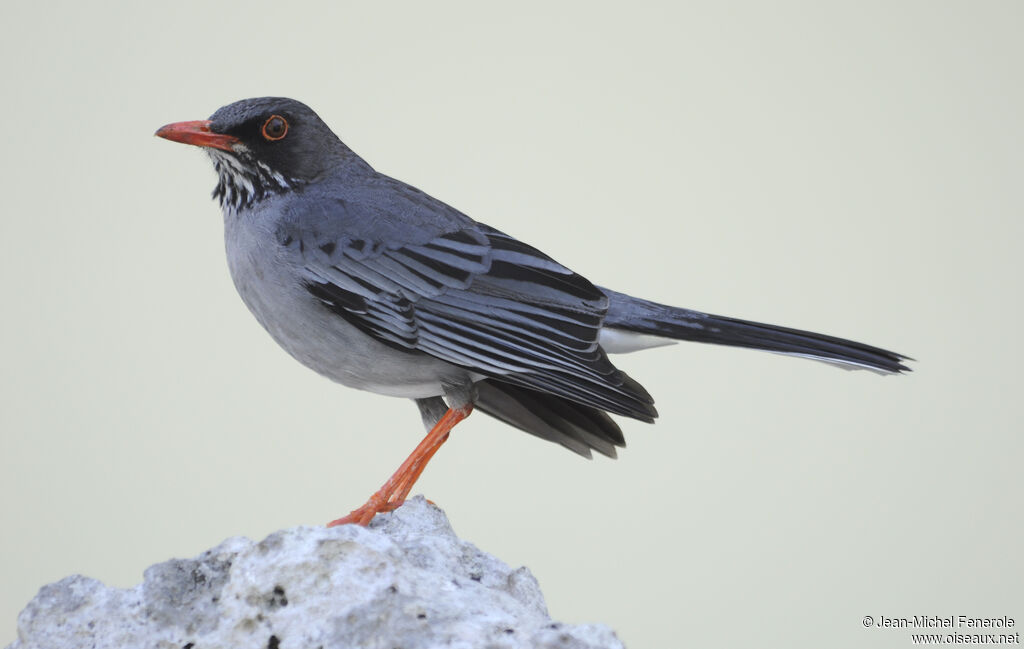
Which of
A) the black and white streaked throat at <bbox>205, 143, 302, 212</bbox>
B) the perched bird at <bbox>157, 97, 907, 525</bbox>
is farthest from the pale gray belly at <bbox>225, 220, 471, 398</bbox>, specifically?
the black and white streaked throat at <bbox>205, 143, 302, 212</bbox>

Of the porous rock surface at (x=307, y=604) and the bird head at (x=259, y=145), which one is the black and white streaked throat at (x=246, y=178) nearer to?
the bird head at (x=259, y=145)

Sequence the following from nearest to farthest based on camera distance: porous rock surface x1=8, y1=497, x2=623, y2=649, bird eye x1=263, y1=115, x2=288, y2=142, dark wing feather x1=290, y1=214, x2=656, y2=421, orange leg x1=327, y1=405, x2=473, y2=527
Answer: porous rock surface x1=8, y1=497, x2=623, y2=649 < dark wing feather x1=290, y1=214, x2=656, y2=421 < orange leg x1=327, y1=405, x2=473, y2=527 < bird eye x1=263, y1=115, x2=288, y2=142

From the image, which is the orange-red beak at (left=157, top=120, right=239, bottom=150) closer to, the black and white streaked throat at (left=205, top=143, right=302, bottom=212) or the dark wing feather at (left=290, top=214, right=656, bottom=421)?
the black and white streaked throat at (left=205, top=143, right=302, bottom=212)

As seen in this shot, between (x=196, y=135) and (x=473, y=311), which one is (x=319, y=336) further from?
(x=196, y=135)

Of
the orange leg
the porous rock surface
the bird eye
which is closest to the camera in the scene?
the porous rock surface

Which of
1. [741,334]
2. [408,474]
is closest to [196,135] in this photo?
[408,474]

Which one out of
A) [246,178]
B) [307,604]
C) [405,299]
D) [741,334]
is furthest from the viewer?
[246,178]

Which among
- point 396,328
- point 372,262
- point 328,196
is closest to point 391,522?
point 396,328
